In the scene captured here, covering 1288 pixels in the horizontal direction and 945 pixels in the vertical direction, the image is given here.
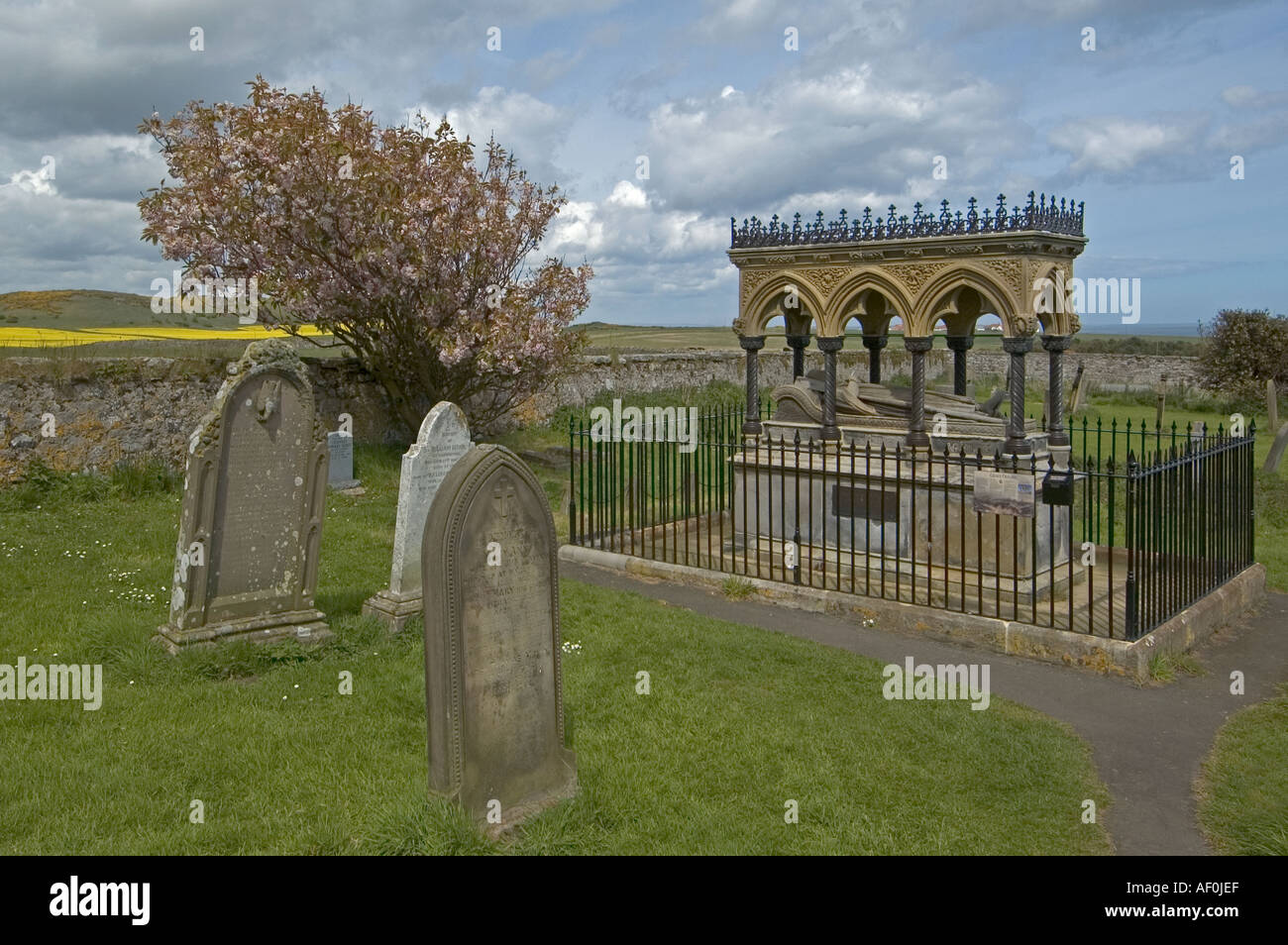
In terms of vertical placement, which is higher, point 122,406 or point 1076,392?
point 1076,392

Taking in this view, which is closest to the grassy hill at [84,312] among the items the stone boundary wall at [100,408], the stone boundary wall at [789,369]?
the stone boundary wall at [789,369]

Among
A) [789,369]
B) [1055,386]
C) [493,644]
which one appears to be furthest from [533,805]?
[789,369]

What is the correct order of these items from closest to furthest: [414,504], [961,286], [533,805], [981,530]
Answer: [533,805] → [414,504] → [981,530] → [961,286]

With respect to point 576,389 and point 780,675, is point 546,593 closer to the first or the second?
point 780,675

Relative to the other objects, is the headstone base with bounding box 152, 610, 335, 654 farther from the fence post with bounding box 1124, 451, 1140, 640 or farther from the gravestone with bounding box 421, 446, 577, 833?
the fence post with bounding box 1124, 451, 1140, 640

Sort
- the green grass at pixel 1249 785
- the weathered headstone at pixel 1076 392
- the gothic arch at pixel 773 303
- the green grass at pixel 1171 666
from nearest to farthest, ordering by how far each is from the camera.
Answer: the green grass at pixel 1249 785 → the green grass at pixel 1171 666 → the gothic arch at pixel 773 303 → the weathered headstone at pixel 1076 392

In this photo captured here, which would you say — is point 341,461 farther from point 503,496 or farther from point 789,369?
point 789,369

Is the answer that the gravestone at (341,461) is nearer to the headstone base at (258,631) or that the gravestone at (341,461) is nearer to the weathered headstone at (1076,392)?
the headstone base at (258,631)

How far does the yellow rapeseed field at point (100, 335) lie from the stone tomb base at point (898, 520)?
279 inches

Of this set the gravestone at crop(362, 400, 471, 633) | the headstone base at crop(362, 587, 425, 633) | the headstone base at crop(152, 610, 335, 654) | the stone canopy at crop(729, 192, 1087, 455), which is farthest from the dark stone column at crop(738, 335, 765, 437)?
the headstone base at crop(152, 610, 335, 654)

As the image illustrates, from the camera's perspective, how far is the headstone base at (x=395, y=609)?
8617mm

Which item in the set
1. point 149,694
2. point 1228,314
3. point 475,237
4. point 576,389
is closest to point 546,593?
point 149,694

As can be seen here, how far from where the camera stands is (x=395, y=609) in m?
8.66

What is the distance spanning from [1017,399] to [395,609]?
6505 mm
